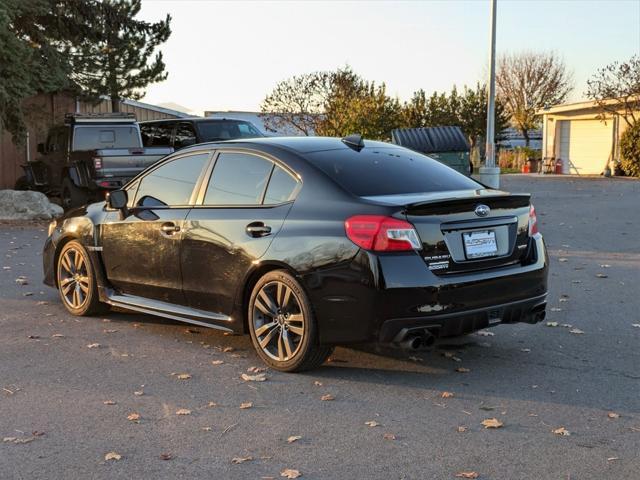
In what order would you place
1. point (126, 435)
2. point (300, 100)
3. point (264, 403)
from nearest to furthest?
point (126, 435) → point (264, 403) → point (300, 100)

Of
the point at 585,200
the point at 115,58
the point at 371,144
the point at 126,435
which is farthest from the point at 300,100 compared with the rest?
the point at 126,435

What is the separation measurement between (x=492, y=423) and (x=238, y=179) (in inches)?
106

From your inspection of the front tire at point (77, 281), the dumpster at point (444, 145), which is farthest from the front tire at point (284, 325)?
the dumpster at point (444, 145)

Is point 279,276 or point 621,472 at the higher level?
point 279,276

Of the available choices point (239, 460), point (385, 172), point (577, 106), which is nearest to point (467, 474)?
point (239, 460)

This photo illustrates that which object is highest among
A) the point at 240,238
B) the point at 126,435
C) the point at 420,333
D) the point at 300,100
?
the point at 300,100

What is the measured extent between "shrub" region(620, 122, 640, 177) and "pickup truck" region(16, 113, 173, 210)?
842 inches

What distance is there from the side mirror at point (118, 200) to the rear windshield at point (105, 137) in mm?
10829

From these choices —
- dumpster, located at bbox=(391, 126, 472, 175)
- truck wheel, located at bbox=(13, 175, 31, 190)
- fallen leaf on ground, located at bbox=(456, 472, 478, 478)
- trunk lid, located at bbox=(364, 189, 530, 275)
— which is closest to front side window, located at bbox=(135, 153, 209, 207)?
trunk lid, located at bbox=(364, 189, 530, 275)

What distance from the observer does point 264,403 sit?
16.4 ft

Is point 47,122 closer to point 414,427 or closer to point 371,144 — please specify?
point 371,144

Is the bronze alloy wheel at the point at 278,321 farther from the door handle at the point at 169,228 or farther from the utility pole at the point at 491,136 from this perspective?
the utility pole at the point at 491,136

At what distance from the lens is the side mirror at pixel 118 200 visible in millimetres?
6988

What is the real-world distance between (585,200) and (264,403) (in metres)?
18.0
